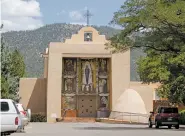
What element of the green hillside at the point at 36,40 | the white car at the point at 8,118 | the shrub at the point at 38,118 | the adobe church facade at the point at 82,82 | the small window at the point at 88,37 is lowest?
the shrub at the point at 38,118

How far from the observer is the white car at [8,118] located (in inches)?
760

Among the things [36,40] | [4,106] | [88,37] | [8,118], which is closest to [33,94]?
[88,37]

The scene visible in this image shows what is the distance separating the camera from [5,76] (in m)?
46.5

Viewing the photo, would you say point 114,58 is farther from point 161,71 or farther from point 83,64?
point 161,71

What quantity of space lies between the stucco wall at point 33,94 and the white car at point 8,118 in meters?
50.4

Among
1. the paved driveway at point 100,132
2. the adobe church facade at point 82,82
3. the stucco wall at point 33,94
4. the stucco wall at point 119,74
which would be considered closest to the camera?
the paved driveway at point 100,132

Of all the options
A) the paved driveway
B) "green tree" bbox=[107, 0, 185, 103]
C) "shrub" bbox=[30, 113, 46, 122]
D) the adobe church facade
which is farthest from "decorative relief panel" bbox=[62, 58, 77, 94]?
the paved driveway

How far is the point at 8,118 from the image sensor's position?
63.4 ft

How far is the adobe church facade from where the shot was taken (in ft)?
218

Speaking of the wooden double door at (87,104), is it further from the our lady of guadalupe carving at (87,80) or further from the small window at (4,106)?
the small window at (4,106)

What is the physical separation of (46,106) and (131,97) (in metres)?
12.2

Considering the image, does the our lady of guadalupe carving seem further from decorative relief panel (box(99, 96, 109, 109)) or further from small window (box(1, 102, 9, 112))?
small window (box(1, 102, 9, 112))

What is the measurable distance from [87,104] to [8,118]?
5135 cm

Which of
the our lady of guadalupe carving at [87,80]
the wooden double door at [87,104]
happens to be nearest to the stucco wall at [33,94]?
the wooden double door at [87,104]
